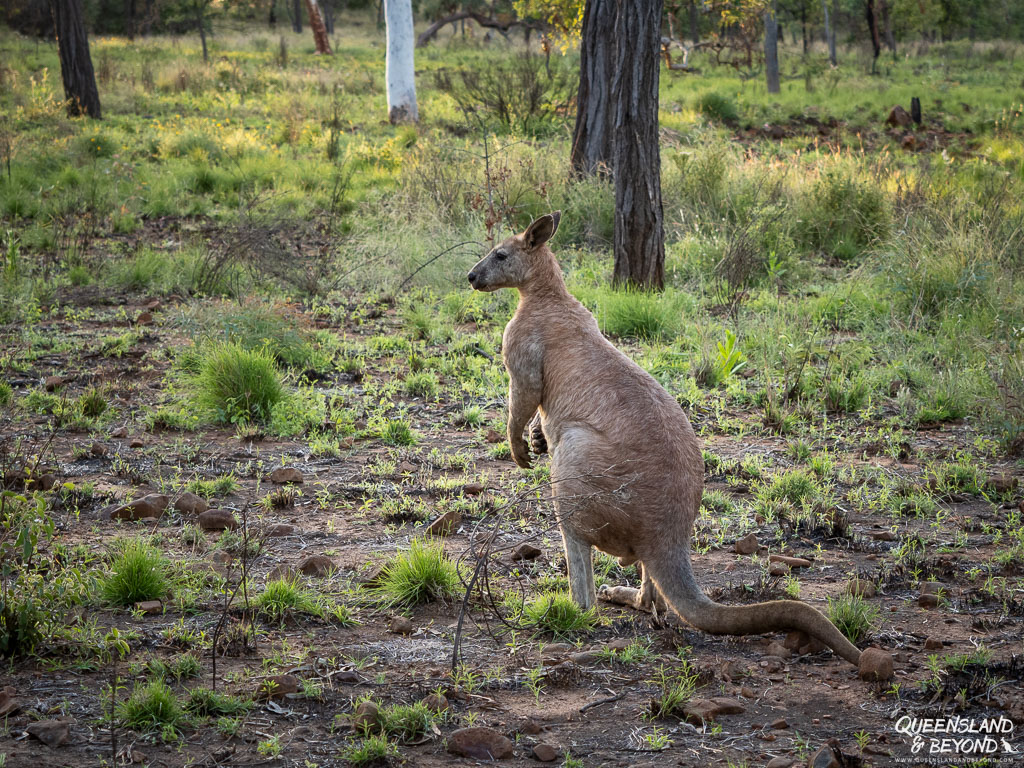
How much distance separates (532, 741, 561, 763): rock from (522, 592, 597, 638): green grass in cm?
90

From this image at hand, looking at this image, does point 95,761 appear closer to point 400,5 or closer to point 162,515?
point 162,515

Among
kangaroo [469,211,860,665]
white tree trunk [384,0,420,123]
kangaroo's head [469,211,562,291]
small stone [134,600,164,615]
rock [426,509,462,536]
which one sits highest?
A: white tree trunk [384,0,420,123]

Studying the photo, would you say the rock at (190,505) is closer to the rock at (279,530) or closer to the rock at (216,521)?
the rock at (216,521)

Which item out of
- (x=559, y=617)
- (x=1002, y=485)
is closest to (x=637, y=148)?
(x=1002, y=485)

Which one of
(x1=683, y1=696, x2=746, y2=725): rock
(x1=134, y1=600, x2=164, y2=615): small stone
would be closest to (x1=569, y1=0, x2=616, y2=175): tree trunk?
(x1=134, y1=600, x2=164, y2=615): small stone

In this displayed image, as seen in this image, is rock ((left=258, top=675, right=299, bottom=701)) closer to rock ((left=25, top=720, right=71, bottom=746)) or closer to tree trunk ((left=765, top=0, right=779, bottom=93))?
rock ((left=25, top=720, right=71, bottom=746))

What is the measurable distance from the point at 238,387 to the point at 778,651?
4349 millimetres

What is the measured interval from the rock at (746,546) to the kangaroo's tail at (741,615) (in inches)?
45.9

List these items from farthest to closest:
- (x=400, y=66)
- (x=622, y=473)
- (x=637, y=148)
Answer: (x=400, y=66)
(x=637, y=148)
(x=622, y=473)

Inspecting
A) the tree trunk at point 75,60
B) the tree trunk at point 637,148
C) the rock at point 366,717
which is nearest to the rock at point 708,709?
the rock at point 366,717

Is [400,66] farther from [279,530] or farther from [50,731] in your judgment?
[50,731]

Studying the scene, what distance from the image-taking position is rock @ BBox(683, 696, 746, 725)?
323cm

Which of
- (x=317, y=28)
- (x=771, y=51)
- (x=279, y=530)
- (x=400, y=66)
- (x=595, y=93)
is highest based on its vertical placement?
(x=317, y=28)

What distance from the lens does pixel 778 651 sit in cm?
373
